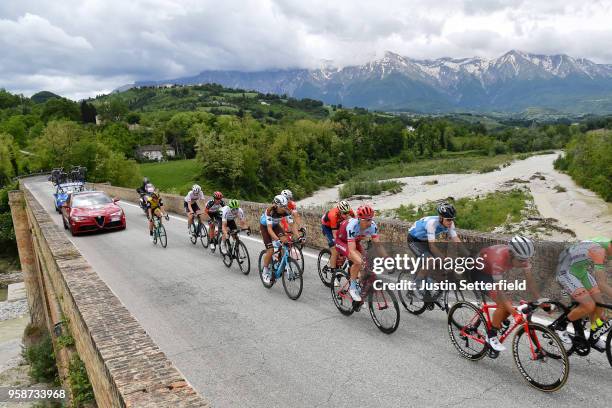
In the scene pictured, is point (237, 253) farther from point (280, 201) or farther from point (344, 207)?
point (344, 207)

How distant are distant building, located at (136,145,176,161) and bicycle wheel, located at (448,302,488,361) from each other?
10579cm

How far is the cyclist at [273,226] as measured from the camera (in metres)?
8.19

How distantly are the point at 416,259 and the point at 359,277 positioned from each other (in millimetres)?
859

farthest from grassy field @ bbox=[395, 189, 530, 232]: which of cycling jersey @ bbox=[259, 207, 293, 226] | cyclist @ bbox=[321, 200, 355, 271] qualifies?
cycling jersey @ bbox=[259, 207, 293, 226]

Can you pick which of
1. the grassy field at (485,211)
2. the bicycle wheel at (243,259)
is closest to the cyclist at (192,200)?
the bicycle wheel at (243,259)

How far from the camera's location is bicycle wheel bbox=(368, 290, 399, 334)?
6.21m

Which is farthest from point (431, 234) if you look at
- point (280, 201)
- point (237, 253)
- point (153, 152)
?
point (153, 152)

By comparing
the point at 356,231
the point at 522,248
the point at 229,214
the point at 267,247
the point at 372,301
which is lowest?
the point at 372,301

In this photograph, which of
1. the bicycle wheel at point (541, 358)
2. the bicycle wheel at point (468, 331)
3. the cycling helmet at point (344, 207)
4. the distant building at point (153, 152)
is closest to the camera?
the bicycle wheel at point (541, 358)

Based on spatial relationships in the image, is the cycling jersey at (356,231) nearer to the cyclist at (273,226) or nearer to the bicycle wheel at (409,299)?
the bicycle wheel at (409,299)

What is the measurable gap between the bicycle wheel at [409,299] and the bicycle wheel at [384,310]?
1.43 ft

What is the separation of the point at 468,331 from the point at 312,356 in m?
1.89

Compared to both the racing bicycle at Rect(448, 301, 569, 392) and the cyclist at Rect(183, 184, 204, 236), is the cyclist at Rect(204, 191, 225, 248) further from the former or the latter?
the racing bicycle at Rect(448, 301, 569, 392)

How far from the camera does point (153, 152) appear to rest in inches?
4267
